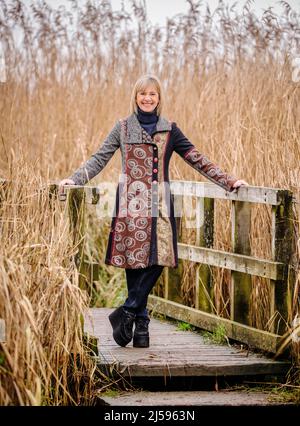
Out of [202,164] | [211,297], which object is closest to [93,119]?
[211,297]

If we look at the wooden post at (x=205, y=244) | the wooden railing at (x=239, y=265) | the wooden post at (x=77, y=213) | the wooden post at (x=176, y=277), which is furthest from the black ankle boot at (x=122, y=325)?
the wooden post at (x=176, y=277)

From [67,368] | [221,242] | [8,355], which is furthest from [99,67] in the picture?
[8,355]

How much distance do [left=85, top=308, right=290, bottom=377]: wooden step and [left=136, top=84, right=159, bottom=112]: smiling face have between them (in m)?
1.12

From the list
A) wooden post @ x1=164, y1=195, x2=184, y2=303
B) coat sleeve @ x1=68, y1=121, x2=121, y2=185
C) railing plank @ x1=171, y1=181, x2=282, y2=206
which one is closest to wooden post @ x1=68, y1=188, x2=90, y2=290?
coat sleeve @ x1=68, y1=121, x2=121, y2=185

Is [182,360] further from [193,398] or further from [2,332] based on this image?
[2,332]

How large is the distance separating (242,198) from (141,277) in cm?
69

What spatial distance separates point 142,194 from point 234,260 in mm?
651

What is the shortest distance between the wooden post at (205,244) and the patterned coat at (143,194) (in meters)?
0.60

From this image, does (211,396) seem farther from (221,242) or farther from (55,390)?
(221,242)

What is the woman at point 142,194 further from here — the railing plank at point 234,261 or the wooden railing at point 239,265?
the railing plank at point 234,261

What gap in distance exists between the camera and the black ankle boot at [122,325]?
4.97 metres

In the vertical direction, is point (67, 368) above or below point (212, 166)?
below

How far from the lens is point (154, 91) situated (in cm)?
491

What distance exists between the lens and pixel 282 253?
4.80 meters
